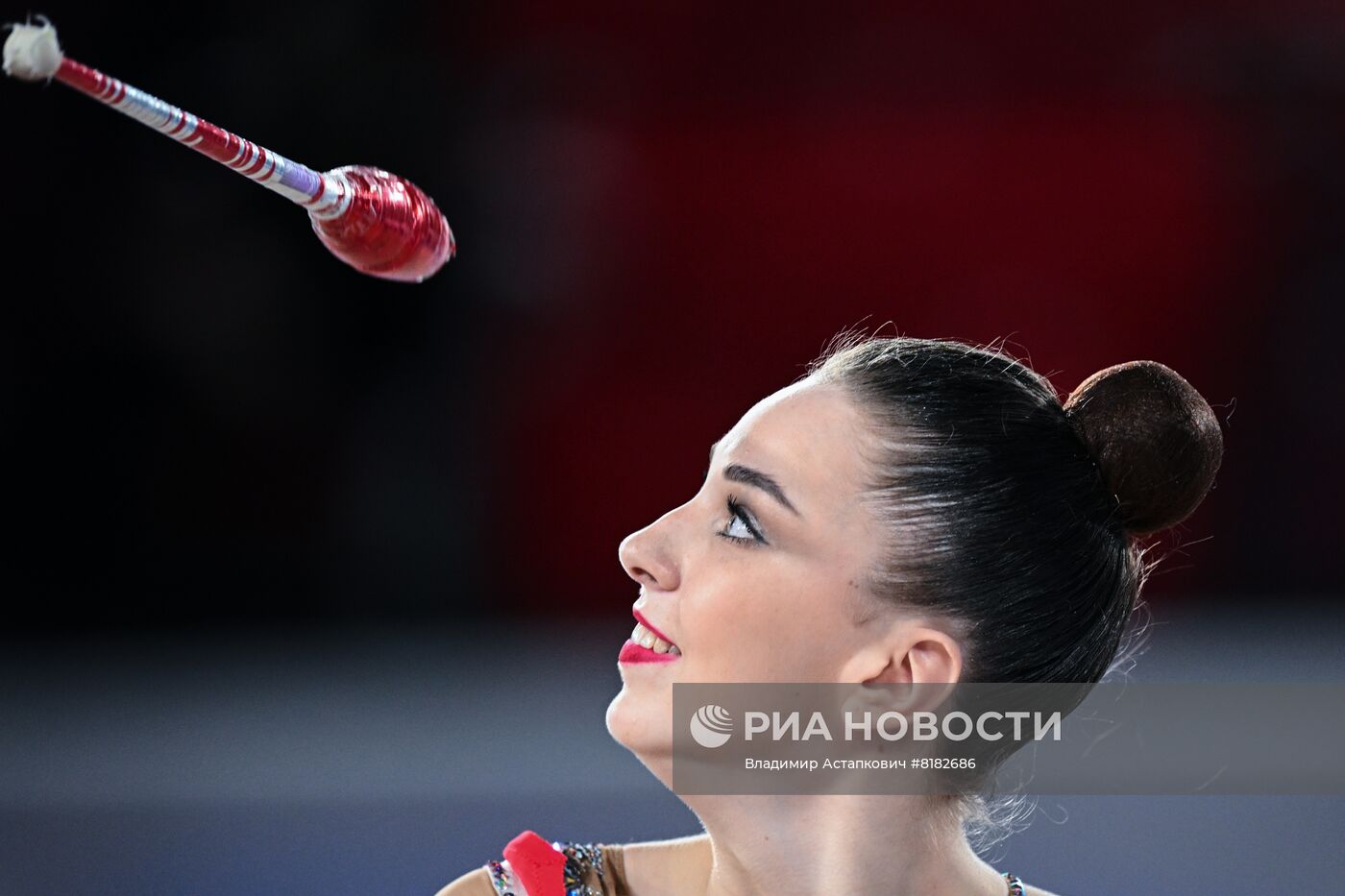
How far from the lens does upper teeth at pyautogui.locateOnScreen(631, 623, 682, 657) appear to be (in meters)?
1.15

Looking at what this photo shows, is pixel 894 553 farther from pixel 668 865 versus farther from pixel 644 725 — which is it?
pixel 668 865

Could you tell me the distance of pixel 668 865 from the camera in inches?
52.0

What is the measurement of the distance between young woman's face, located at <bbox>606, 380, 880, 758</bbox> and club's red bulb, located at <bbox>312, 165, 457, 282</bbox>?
0.94 ft

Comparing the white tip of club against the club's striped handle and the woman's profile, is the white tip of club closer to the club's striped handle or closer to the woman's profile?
the club's striped handle

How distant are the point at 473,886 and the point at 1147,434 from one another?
682mm

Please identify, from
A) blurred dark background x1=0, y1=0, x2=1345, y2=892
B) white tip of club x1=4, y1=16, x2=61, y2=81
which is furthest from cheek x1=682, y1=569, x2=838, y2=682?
blurred dark background x1=0, y1=0, x2=1345, y2=892

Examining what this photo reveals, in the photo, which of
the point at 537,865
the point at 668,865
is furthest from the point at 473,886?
the point at 668,865

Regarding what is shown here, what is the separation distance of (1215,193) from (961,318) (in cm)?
71

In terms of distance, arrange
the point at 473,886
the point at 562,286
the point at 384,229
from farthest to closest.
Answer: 1. the point at 562,286
2. the point at 473,886
3. the point at 384,229

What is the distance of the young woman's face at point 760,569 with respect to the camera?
1.13 metres

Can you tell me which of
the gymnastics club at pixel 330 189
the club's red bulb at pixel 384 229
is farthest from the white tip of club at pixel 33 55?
the club's red bulb at pixel 384 229

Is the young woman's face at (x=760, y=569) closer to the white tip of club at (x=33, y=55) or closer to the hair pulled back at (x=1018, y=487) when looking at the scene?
the hair pulled back at (x=1018, y=487)

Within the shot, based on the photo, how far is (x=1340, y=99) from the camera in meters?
3.69

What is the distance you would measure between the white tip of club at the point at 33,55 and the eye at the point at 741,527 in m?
0.61
